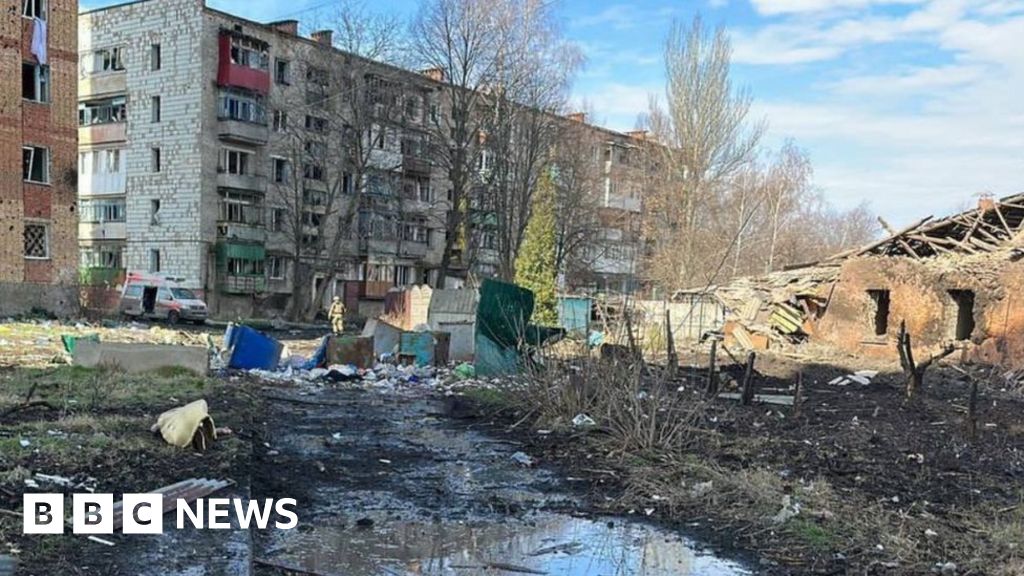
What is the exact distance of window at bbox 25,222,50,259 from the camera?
2417 cm

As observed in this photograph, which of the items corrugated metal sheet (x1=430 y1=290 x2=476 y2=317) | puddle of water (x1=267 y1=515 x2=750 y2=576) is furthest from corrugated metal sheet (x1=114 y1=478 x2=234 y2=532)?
corrugated metal sheet (x1=430 y1=290 x2=476 y2=317)

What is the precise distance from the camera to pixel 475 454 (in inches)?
341

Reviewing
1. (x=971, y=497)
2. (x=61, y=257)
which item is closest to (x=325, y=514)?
(x=971, y=497)

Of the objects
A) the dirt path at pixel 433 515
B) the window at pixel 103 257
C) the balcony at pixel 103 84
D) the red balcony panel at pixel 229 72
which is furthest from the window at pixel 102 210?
the dirt path at pixel 433 515

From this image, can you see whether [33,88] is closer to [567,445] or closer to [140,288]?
[140,288]

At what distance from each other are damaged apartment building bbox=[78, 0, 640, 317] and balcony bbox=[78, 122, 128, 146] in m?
0.09

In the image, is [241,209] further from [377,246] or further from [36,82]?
[36,82]

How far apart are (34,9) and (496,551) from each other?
85.0 feet

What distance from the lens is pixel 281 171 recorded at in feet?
127

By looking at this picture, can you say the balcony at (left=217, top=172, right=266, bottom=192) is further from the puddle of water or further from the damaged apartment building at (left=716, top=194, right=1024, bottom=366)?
the puddle of water

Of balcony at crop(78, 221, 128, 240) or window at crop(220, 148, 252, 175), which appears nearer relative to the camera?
window at crop(220, 148, 252, 175)

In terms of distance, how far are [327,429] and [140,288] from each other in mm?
23947

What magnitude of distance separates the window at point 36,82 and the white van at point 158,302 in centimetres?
829

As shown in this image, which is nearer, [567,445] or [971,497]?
[971,497]
